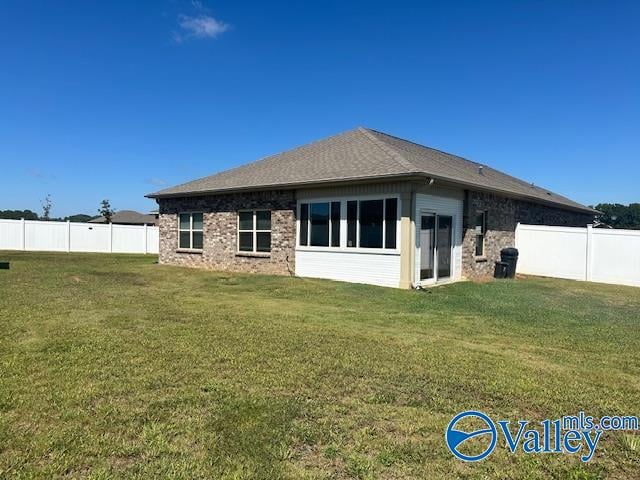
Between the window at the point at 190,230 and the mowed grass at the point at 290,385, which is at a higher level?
the window at the point at 190,230

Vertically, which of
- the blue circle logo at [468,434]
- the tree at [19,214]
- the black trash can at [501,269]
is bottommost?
the blue circle logo at [468,434]

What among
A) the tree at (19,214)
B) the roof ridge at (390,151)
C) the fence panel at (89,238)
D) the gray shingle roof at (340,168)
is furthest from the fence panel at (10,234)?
the tree at (19,214)

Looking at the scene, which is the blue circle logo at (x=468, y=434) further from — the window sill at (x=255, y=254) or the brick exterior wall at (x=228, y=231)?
the window sill at (x=255, y=254)

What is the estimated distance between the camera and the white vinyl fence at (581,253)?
1526 centimetres

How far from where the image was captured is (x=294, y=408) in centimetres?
380

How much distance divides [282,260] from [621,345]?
33.8 ft

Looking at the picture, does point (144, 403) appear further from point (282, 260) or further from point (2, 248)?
point (2, 248)

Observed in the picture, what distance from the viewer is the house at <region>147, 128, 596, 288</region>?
40.1ft

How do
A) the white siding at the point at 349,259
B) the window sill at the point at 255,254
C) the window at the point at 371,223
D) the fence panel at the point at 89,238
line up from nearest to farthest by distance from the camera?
the white siding at the point at 349,259 < the window at the point at 371,223 < the window sill at the point at 255,254 < the fence panel at the point at 89,238

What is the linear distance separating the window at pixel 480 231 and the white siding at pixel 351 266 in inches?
184

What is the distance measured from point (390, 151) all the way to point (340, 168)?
1.71m

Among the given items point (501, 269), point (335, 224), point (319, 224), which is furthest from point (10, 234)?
point (501, 269)

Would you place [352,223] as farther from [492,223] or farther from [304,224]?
[492,223]

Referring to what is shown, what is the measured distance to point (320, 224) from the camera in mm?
13930
